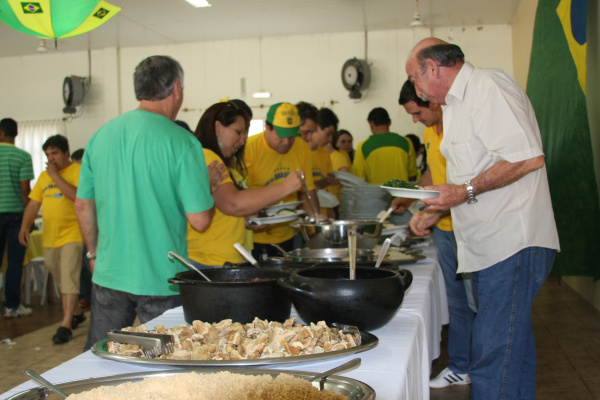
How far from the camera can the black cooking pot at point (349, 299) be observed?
114cm

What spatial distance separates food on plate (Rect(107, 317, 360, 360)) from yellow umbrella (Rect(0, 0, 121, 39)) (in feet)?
6.35

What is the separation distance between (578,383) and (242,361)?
2597mm

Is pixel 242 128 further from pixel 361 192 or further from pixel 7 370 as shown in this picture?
pixel 7 370

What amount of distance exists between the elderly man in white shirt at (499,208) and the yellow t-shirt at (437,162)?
0.75 metres

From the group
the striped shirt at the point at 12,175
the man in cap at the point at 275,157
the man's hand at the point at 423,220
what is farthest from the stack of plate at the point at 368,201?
the striped shirt at the point at 12,175

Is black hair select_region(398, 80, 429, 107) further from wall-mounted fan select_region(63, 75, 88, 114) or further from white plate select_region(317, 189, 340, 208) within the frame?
wall-mounted fan select_region(63, 75, 88, 114)

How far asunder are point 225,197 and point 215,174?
0.09 m

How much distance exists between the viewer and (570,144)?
395cm

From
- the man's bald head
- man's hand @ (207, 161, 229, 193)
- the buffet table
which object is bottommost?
the buffet table

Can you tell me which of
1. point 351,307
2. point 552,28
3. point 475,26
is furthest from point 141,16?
point 351,307

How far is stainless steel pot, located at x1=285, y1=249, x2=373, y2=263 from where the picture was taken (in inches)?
70.2

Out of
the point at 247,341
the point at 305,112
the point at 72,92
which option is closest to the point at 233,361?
the point at 247,341

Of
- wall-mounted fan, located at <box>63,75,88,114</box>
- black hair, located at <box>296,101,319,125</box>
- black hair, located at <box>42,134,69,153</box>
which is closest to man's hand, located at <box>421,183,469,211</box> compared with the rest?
black hair, located at <box>296,101,319,125</box>

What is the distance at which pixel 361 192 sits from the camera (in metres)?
3.69
